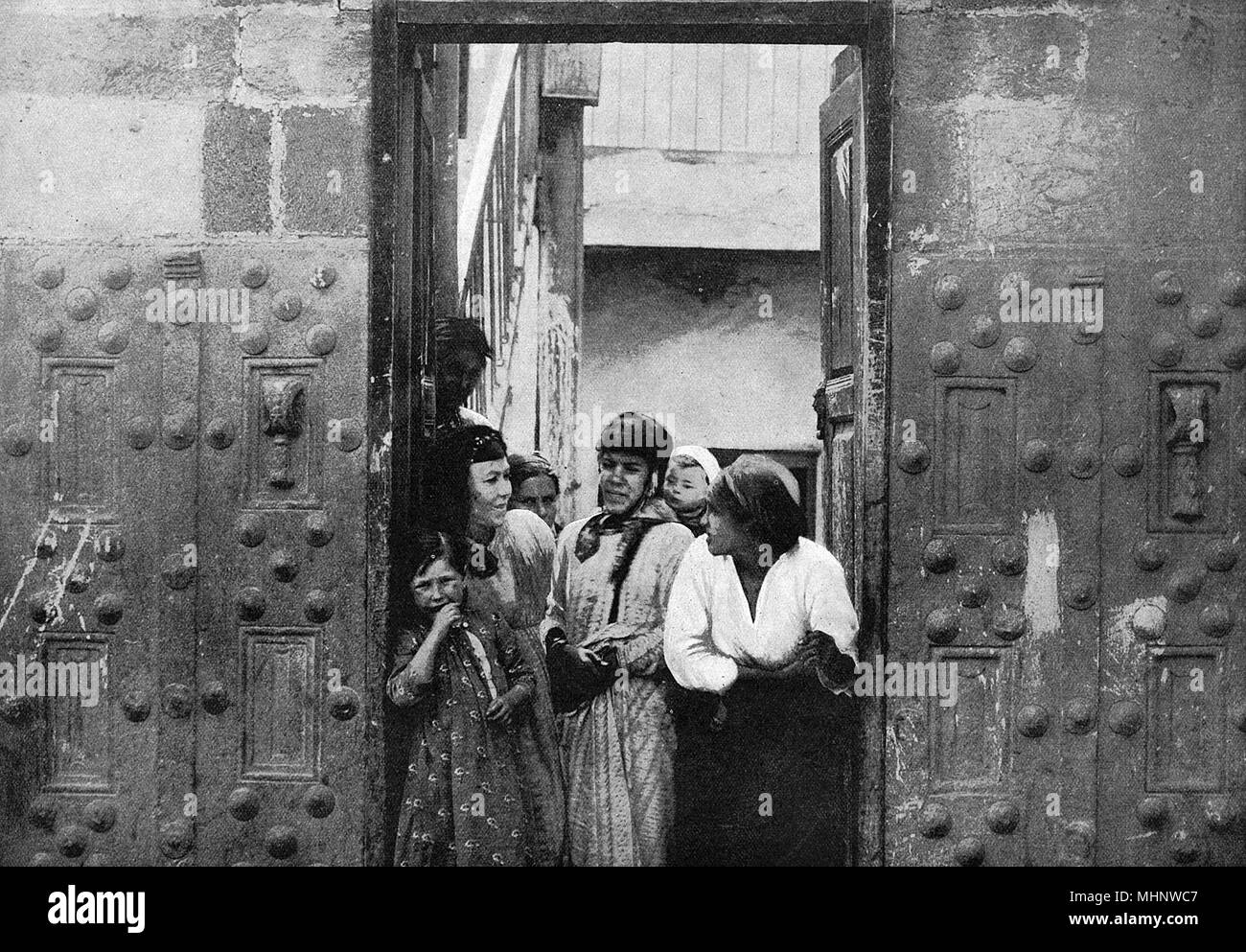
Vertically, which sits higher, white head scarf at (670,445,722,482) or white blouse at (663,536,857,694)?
white head scarf at (670,445,722,482)

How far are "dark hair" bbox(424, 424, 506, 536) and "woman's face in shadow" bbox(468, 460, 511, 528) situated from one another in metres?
0.02

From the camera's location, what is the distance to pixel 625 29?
10.3ft

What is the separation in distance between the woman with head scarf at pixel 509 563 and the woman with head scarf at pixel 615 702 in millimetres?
42

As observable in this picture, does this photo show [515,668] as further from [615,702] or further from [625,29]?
[625,29]

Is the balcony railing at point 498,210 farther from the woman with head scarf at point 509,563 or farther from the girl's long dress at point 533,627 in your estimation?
the girl's long dress at point 533,627

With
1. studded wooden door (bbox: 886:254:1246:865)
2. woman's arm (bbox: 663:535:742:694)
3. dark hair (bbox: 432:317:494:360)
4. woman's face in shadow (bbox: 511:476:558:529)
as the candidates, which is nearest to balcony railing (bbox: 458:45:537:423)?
dark hair (bbox: 432:317:494:360)

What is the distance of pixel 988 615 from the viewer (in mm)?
3139

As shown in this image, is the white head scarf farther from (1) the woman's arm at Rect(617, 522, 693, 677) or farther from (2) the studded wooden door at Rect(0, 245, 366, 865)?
(2) the studded wooden door at Rect(0, 245, 366, 865)

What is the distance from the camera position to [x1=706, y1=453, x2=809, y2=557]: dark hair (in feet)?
10.6

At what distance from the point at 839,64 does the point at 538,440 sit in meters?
1.35

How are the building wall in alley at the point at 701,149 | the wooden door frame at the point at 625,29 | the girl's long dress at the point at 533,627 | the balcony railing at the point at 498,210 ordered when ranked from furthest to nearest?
the building wall in alley at the point at 701,149, the balcony railing at the point at 498,210, the girl's long dress at the point at 533,627, the wooden door frame at the point at 625,29

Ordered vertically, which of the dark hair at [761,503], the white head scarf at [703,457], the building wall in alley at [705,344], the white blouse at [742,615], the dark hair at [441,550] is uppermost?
the building wall in alley at [705,344]

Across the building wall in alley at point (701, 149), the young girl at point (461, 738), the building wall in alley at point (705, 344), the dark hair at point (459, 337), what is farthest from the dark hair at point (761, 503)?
the building wall in alley at point (701, 149)

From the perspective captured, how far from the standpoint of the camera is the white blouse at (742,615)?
3176mm
